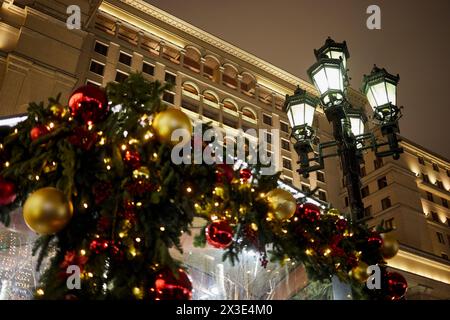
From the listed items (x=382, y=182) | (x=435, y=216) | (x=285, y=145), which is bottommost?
(x=435, y=216)

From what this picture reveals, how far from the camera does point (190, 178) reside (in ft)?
11.1

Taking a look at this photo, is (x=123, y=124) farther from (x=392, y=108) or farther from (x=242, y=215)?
(x=392, y=108)

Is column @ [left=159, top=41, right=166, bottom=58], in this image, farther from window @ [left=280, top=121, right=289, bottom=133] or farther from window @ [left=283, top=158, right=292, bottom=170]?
window @ [left=283, top=158, right=292, bottom=170]

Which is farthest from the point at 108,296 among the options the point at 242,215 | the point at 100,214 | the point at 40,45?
the point at 40,45

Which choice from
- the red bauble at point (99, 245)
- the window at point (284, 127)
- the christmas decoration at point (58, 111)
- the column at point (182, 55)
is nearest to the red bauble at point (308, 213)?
the red bauble at point (99, 245)

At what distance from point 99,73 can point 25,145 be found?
2453 cm

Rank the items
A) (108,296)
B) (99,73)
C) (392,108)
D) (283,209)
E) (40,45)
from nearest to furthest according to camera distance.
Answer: (108,296), (283,209), (392,108), (40,45), (99,73)

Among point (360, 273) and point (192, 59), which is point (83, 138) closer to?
point (360, 273)

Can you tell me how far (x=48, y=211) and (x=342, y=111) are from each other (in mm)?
3801

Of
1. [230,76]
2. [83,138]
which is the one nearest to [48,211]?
[83,138]

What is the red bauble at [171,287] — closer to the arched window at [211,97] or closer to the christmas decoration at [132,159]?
the christmas decoration at [132,159]

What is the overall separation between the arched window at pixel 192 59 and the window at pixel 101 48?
6629 mm

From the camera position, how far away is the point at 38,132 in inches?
129

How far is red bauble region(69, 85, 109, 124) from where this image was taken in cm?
332
